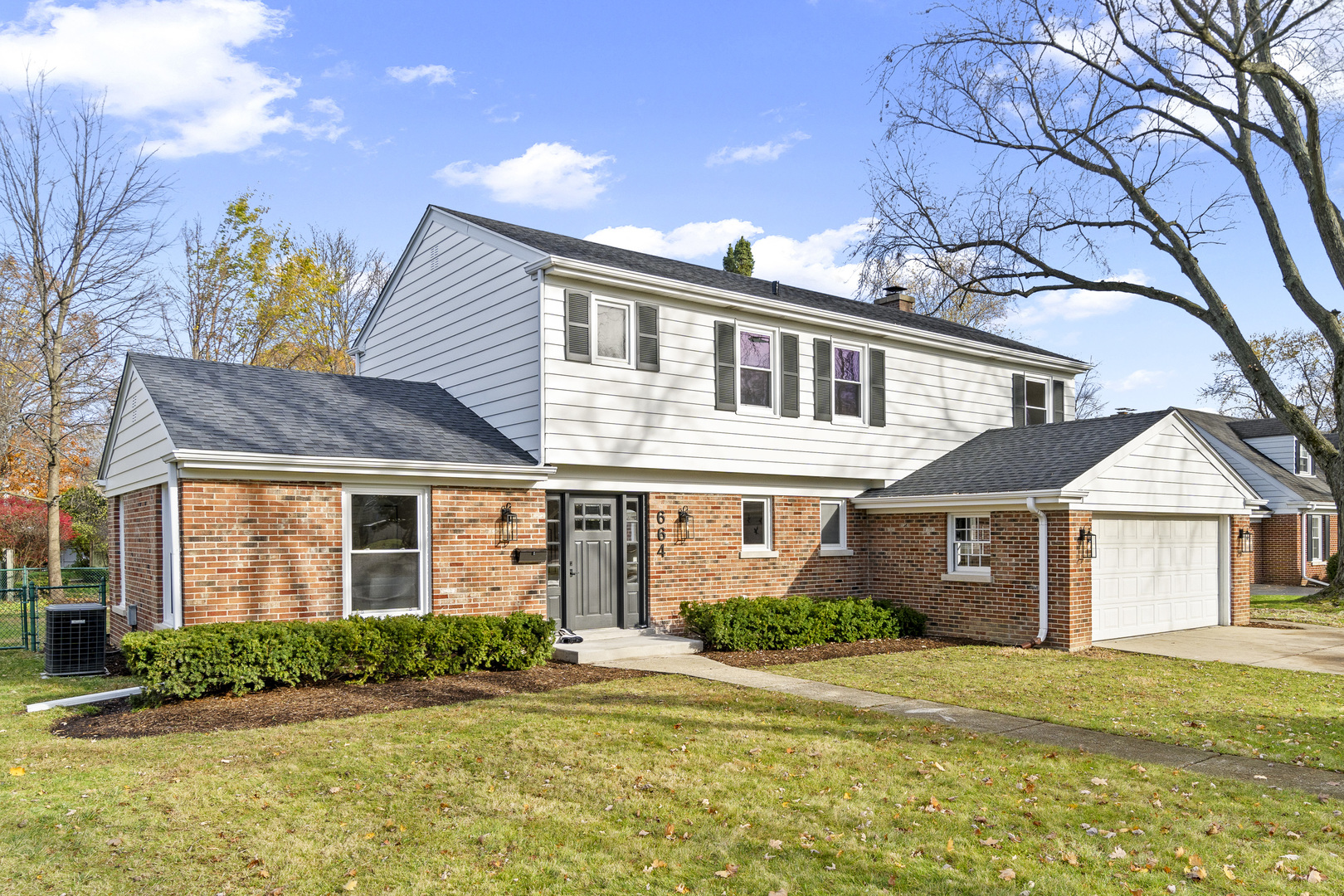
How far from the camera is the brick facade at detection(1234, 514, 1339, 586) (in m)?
26.7

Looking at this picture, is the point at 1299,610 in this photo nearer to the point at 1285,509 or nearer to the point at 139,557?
the point at 1285,509

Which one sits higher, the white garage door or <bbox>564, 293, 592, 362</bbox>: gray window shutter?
<bbox>564, 293, 592, 362</bbox>: gray window shutter

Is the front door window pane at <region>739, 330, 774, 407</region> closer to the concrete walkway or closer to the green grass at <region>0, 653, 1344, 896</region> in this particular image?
the concrete walkway

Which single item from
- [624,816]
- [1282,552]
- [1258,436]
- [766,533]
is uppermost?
[1258,436]

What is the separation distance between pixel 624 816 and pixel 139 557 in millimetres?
10080

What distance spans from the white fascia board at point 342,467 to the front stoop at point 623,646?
2460 millimetres

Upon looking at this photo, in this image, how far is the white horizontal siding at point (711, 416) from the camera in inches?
520

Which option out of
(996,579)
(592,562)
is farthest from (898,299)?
(592,562)

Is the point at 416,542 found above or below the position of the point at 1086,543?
above

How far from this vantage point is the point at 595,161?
61.8 ft

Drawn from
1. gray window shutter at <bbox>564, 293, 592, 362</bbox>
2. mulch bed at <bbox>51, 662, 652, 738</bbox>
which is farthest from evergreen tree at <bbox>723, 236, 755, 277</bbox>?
mulch bed at <bbox>51, 662, 652, 738</bbox>

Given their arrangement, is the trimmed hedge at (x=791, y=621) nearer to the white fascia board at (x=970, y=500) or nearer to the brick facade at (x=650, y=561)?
the brick facade at (x=650, y=561)

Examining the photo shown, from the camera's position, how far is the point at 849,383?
16.7 m

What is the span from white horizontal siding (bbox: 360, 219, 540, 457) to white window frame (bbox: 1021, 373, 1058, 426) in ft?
39.4
